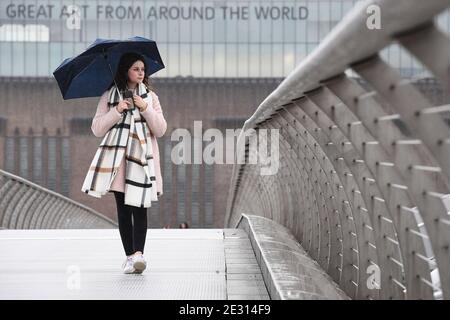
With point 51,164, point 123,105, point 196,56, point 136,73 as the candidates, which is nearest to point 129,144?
point 123,105

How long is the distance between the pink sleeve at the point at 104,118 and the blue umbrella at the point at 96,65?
155 mm

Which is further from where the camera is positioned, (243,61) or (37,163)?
(37,163)

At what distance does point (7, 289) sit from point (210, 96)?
55.1m

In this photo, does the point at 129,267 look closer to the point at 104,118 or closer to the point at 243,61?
the point at 104,118

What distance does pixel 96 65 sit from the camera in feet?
20.0

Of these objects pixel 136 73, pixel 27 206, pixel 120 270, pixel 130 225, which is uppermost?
pixel 136 73

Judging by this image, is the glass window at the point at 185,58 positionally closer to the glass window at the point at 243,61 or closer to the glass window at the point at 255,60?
the glass window at the point at 243,61

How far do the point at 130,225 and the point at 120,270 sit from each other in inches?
12.7

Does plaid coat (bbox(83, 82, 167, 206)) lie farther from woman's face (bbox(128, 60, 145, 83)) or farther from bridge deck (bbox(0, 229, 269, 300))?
bridge deck (bbox(0, 229, 269, 300))

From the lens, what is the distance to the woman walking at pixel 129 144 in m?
5.89

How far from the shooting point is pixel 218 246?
7.91 metres

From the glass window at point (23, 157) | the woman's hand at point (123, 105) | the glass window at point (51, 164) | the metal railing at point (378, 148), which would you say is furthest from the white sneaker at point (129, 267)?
the glass window at point (23, 157)

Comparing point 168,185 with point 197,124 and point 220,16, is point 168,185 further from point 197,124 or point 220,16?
point 220,16
